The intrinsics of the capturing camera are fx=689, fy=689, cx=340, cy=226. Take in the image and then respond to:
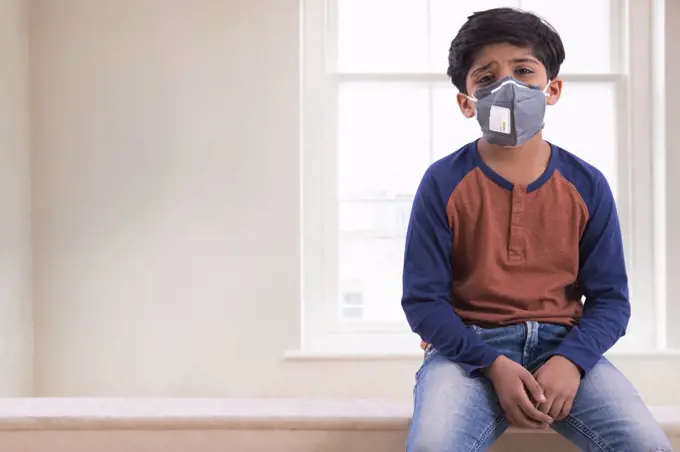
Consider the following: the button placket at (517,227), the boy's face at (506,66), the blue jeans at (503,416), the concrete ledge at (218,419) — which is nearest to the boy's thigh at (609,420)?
the blue jeans at (503,416)

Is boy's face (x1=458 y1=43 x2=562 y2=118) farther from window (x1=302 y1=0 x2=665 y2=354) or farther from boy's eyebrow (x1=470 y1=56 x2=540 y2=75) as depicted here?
window (x1=302 y1=0 x2=665 y2=354)

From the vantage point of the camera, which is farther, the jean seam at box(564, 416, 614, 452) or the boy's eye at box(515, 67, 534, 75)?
the boy's eye at box(515, 67, 534, 75)

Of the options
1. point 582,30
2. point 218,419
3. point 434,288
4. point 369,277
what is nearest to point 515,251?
point 434,288

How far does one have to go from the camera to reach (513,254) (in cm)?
127

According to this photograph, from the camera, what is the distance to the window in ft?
8.86

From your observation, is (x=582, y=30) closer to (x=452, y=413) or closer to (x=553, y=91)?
(x=553, y=91)

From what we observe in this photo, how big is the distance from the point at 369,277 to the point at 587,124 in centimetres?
107

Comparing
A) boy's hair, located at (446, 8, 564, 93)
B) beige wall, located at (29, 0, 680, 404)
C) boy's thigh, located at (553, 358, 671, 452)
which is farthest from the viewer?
beige wall, located at (29, 0, 680, 404)

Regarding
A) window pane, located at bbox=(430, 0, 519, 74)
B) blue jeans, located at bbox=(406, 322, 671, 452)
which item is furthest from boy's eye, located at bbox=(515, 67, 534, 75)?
window pane, located at bbox=(430, 0, 519, 74)

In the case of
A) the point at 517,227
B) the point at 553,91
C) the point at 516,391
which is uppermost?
the point at 553,91

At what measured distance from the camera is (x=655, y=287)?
106 inches

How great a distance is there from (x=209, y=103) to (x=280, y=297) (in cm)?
77

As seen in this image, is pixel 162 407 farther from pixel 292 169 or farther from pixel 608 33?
pixel 608 33

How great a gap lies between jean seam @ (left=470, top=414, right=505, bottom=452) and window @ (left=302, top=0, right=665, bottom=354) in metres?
1.52
